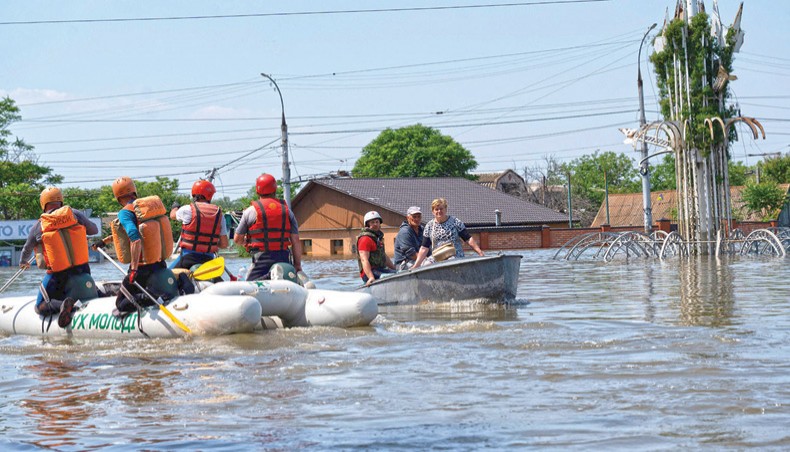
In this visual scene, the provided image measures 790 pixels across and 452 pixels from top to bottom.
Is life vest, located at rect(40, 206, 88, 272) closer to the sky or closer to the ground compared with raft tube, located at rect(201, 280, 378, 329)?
closer to the sky

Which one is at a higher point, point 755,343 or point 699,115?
point 699,115

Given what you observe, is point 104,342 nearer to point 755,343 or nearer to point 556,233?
point 755,343

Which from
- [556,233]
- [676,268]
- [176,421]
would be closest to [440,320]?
[176,421]

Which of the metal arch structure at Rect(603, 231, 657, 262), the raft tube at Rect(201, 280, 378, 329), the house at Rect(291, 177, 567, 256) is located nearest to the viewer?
the raft tube at Rect(201, 280, 378, 329)

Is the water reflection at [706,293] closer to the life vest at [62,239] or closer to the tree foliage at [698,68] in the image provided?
the tree foliage at [698,68]

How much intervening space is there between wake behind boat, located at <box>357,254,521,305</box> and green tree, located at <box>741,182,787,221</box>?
5308cm

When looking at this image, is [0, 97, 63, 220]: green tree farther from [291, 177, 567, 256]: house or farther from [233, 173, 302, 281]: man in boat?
[233, 173, 302, 281]: man in boat

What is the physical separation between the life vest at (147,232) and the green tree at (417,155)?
7884cm

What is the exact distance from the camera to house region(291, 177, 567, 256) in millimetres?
61438

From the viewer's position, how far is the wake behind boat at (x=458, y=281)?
13617mm

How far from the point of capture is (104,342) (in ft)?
36.6

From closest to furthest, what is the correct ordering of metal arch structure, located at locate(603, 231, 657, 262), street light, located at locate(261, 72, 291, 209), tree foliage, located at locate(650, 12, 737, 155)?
metal arch structure, located at locate(603, 231, 657, 262), tree foliage, located at locate(650, 12, 737, 155), street light, located at locate(261, 72, 291, 209)

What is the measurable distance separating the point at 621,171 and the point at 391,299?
4362 inches

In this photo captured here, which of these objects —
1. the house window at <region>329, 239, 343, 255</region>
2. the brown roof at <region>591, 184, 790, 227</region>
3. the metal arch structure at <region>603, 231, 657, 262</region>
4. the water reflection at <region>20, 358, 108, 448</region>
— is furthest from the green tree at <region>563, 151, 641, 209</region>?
the water reflection at <region>20, 358, 108, 448</region>
